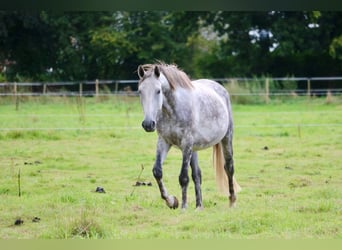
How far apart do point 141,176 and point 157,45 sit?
347 inches

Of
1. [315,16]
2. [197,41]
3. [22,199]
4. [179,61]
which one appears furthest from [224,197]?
[197,41]

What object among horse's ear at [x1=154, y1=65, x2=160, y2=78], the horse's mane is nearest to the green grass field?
the horse's mane

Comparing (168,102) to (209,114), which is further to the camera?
(209,114)

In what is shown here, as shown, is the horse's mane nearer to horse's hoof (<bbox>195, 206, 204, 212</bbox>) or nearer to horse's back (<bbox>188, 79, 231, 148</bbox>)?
horse's back (<bbox>188, 79, 231, 148</bbox>)

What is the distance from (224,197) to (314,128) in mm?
4374

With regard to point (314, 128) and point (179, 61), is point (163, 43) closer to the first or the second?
point (179, 61)

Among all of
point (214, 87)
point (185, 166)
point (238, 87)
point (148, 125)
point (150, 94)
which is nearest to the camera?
point (148, 125)

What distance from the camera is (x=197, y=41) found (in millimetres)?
16953

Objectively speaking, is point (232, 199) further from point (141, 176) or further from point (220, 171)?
point (141, 176)

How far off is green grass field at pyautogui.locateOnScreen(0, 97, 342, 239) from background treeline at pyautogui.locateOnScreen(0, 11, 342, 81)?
280 cm

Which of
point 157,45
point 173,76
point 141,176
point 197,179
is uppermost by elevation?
point 157,45

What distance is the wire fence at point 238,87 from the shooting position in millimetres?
11555

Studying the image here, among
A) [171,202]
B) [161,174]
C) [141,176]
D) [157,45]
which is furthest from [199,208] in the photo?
[157,45]

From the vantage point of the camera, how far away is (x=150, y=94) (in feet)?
13.5
